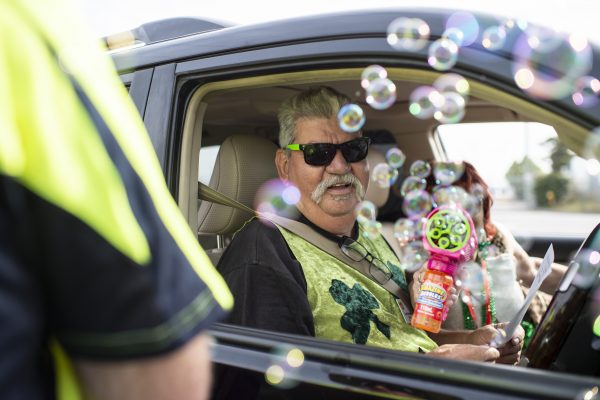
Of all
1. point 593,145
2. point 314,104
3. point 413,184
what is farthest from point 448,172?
point 593,145

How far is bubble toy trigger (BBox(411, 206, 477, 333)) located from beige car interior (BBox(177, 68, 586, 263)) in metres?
0.44

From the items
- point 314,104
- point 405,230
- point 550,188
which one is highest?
point 550,188

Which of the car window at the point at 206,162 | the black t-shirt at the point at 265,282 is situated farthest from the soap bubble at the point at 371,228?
the car window at the point at 206,162

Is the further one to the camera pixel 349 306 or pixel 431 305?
pixel 349 306

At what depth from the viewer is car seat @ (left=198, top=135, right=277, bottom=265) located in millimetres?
2441

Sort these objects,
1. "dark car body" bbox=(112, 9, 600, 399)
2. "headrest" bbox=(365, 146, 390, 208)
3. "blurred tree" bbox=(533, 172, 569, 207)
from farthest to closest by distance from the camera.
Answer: "blurred tree" bbox=(533, 172, 569, 207), "headrest" bbox=(365, 146, 390, 208), "dark car body" bbox=(112, 9, 600, 399)

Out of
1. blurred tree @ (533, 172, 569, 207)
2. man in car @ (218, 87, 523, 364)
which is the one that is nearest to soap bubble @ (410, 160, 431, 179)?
man in car @ (218, 87, 523, 364)

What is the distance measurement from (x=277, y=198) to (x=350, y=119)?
47cm

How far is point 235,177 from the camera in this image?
2.50 meters

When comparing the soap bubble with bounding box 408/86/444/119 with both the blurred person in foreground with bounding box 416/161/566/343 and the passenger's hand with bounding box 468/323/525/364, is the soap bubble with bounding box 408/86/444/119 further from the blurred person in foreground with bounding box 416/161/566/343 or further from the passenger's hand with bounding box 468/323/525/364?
the passenger's hand with bounding box 468/323/525/364

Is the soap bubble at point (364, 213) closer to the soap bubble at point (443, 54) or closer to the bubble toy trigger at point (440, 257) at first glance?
the bubble toy trigger at point (440, 257)

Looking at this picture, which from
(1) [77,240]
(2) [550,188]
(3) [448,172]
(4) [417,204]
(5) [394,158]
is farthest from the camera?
(2) [550,188]

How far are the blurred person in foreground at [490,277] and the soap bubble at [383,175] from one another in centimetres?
22

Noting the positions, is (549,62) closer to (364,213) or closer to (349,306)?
(349,306)
